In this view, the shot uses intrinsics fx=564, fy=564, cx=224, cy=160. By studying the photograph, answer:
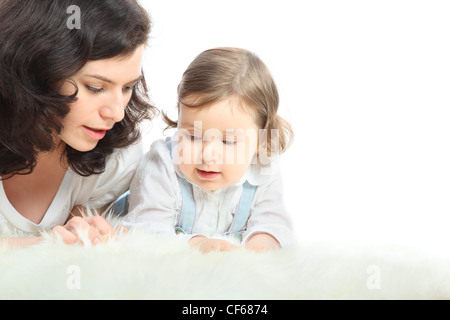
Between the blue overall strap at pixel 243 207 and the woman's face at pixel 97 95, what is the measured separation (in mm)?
466

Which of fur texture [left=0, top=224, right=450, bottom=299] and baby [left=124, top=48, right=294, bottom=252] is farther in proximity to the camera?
baby [left=124, top=48, right=294, bottom=252]

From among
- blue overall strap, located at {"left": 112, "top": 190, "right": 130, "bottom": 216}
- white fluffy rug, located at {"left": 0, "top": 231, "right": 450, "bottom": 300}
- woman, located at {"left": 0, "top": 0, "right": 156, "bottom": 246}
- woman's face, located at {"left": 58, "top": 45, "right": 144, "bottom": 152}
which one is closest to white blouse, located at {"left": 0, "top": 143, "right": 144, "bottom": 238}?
blue overall strap, located at {"left": 112, "top": 190, "right": 130, "bottom": 216}

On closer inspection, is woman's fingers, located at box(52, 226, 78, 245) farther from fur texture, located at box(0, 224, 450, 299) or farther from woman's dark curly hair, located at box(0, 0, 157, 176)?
woman's dark curly hair, located at box(0, 0, 157, 176)

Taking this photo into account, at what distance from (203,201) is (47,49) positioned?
596 mm

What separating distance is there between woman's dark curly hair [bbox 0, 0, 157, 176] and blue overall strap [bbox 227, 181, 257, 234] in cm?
53

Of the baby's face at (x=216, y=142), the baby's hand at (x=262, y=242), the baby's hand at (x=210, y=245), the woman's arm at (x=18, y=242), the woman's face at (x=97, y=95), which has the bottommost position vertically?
the baby's hand at (x=262, y=242)

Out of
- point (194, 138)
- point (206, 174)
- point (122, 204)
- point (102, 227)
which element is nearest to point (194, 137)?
point (194, 138)

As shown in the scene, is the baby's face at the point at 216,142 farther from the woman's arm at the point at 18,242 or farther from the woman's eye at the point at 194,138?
the woman's arm at the point at 18,242

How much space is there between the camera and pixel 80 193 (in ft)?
5.26

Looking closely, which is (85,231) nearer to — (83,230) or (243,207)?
(83,230)

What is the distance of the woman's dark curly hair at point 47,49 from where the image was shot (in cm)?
122

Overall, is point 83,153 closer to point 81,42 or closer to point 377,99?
point 81,42

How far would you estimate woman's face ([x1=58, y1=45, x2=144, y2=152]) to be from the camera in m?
1.25

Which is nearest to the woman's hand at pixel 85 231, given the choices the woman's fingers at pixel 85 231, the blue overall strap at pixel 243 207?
the woman's fingers at pixel 85 231
